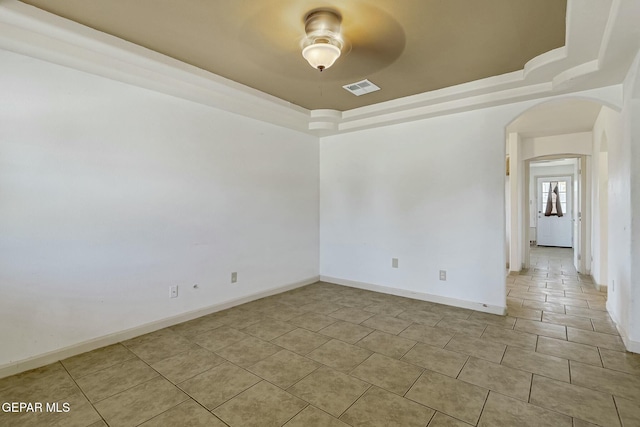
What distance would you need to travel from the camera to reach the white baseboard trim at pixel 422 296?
3567mm

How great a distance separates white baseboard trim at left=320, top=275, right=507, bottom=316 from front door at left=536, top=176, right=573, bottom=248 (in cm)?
751

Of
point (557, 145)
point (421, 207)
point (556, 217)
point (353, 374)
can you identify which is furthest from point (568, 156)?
point (353, 374)

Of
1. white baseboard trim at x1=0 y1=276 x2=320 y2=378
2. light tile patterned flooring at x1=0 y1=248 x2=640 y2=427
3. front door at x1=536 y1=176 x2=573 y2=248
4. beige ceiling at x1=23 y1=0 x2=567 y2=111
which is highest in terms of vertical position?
beige ceiling at x1=23 y1=0 x2=567 y2=111

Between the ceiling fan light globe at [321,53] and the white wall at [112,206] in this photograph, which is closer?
the ceiling fan light globe at [321,53]

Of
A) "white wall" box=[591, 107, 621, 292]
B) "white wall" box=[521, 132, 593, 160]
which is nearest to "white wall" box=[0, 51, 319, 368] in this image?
"white wall" box=[591, 107, 621, 292]

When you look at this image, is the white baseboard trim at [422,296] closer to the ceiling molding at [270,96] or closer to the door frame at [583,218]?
the ceiling molding at [270,96]

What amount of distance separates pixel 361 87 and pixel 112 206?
2.82m

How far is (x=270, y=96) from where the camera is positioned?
3672mm

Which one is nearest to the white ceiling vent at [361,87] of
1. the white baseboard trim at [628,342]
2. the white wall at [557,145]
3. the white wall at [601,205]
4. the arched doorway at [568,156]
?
the arched doorway at [568,156]

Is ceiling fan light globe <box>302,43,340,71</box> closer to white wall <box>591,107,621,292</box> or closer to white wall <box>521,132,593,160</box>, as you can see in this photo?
white wall <box>591,107,621,292</box>

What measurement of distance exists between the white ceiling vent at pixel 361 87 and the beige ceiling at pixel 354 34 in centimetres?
11

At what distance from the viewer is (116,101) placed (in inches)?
111

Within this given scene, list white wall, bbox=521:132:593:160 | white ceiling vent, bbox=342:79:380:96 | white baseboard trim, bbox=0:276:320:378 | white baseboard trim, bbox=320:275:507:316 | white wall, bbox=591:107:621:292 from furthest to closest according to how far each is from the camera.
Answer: white wall, bbox=521:132:593:160
white wall, bbox=591:107:621:292
white baseboard trim, bbox=320:275:507:316
white ceiling vent, bbox=342:79:380:96
white baseboard trim, bbox=0:276:320:378

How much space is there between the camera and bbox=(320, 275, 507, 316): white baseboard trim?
3.57 meters
